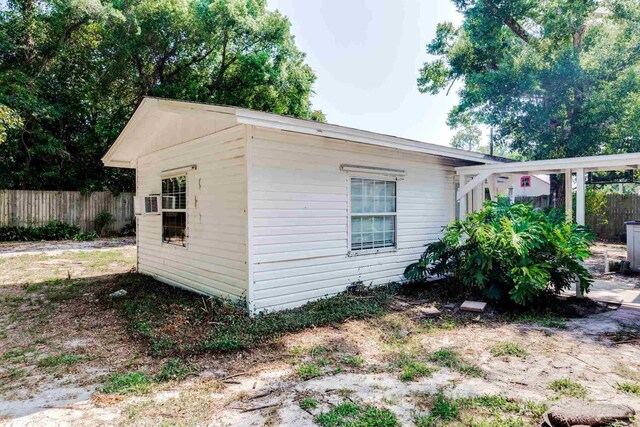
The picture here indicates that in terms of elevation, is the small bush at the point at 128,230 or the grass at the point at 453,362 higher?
the small bush at the point at 128,230

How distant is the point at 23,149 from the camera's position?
15.1 metres

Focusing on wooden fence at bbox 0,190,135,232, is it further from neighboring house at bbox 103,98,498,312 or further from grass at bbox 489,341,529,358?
grass at bbox 489,341,529,358

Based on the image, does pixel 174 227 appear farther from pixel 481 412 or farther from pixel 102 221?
pixel 102 221

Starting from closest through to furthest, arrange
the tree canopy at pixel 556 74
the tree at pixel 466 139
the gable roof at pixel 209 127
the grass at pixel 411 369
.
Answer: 1. the grass at pixel 411 369
2. the gable roof at pixel 209 127
3. the tree canopy at pixel 556 74
4. the tree at pixel 466 139

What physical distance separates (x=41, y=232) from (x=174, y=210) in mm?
10822

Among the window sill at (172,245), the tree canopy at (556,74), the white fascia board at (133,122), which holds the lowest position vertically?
the window sill at (172,245)

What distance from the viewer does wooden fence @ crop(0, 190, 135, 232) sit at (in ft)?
45.2

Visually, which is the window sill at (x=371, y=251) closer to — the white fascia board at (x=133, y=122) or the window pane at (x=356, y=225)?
the window pane at (x=356, y=225)

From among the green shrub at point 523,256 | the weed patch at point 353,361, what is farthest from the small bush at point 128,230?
the weed patch at point 353,361

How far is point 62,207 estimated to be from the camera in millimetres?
14789

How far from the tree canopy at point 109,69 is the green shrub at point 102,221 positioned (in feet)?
5.34

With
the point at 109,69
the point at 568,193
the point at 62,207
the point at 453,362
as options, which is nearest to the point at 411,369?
the point at 453,362

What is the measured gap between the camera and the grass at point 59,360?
12.0 feet

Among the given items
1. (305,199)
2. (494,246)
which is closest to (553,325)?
(494,246)
